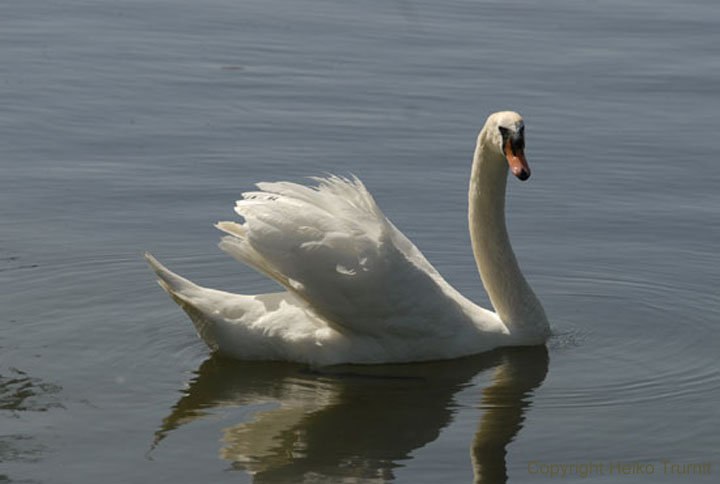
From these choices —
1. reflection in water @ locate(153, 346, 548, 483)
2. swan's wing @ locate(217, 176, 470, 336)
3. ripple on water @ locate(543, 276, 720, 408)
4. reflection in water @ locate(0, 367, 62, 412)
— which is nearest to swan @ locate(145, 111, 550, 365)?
swan's wing @ locate(217, 176, 470, 336)

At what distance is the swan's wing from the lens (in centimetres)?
941

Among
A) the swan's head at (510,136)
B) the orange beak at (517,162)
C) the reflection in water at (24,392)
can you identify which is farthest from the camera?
the swan's head at (510,136)

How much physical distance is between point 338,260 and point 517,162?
49.6 inches

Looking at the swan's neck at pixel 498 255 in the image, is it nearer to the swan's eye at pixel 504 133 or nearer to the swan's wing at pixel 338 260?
the swan's eye at pixel 504 133

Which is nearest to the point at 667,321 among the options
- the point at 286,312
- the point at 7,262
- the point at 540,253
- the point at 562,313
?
the point at 562,313

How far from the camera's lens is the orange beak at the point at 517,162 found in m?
9.55

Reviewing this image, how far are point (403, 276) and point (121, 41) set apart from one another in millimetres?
9234

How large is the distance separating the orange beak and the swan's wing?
825mm

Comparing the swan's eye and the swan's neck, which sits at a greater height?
the swan's eye

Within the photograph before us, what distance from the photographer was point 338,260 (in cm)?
942

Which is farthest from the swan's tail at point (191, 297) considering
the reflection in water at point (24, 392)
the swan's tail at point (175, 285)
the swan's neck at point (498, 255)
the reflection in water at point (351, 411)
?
the swan's neck at point (498, 255)

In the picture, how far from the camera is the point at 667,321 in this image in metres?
10.6

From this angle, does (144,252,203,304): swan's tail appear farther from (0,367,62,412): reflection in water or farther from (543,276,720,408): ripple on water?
(543,276,720,408): ripple on water

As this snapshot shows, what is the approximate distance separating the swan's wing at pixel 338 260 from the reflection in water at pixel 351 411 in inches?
14.7
